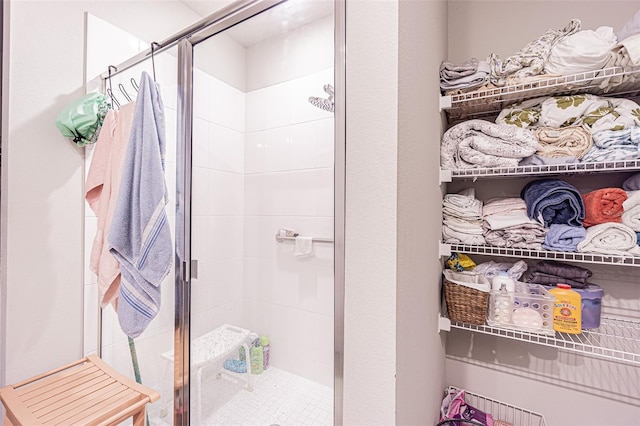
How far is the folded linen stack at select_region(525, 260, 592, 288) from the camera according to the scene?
107 cm

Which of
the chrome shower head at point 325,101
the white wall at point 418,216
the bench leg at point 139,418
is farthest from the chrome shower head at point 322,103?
the bench leg at point 139,418

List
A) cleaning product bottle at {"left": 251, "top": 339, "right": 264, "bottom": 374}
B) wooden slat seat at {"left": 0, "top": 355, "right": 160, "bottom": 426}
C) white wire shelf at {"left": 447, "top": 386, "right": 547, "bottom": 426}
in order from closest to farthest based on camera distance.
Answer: wooden slat seat at {"left": 0, "top": 355, "right": 160, "bottom": 426} < cleaning product bottle at {"left": 251, "top": 339, "right": 264, "bottom": 374} < white wire shelf at {"left": 447, "top": 386, "right": 547, "bottom": 426}

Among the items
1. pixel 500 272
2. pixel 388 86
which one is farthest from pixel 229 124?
pixel 500 272

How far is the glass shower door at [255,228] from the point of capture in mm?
1059

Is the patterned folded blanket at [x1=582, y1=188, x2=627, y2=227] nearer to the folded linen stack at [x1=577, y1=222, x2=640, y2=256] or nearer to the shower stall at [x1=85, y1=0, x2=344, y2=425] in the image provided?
the folded linen stack at [x1=577, y1=222, x2=640, y2=256]

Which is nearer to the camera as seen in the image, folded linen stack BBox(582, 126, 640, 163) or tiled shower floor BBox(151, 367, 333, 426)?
folded linen stack BBox(582, 126, 640, 163)

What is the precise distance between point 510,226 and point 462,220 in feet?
0.55

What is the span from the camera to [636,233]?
94 cm

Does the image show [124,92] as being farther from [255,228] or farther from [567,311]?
[567,311]

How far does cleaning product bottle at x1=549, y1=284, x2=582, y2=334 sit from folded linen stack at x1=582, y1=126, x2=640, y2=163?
1.52ft

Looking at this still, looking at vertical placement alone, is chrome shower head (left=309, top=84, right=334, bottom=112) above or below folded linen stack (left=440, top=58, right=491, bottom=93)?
below

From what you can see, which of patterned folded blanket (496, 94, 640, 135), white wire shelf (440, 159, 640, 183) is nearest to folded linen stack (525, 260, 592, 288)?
white wire shelf (440, 159, 640, 183)

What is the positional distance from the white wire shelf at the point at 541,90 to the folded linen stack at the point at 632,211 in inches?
15.6

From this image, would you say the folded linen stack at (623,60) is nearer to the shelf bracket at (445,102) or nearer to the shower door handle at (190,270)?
the shelf bracket at (445,102)
